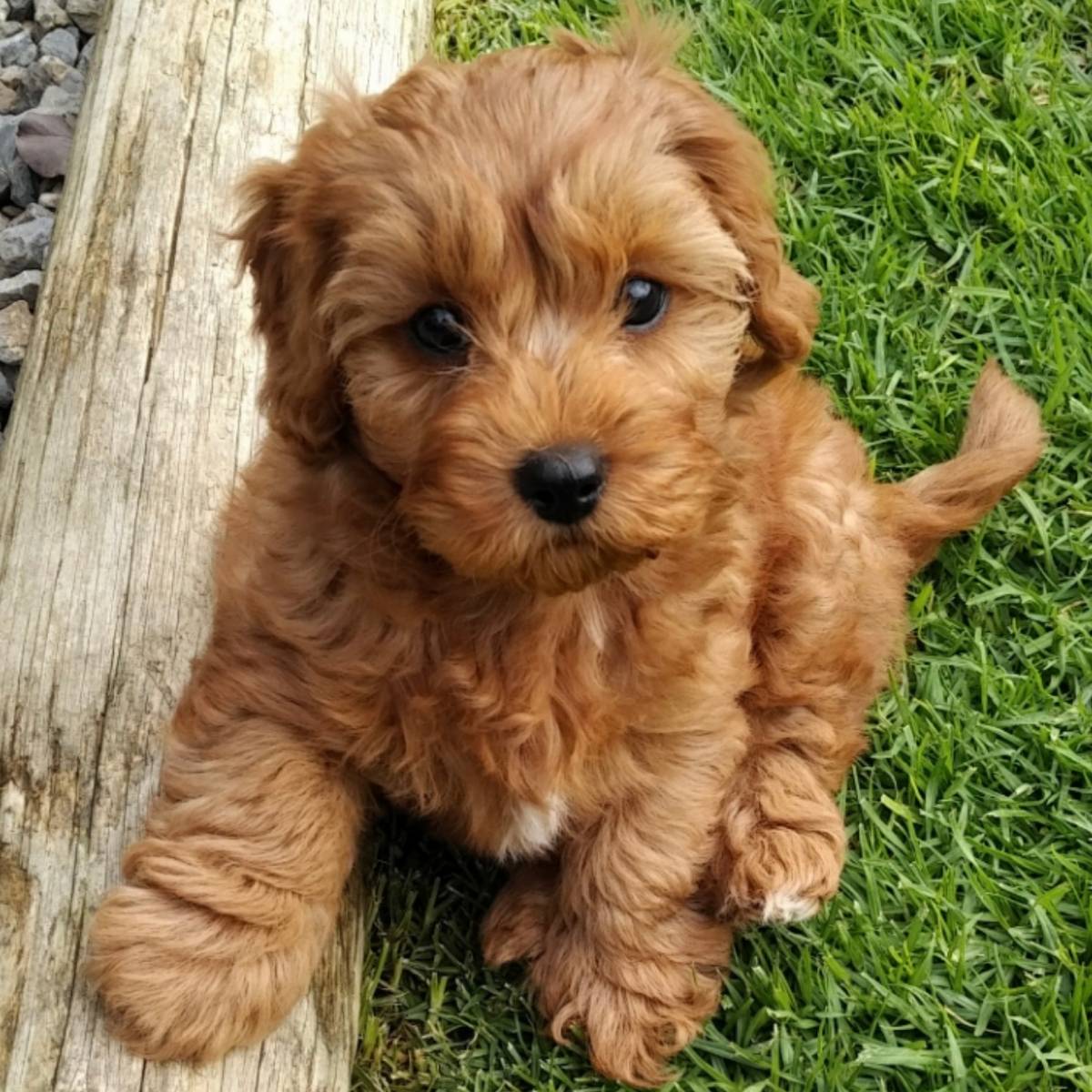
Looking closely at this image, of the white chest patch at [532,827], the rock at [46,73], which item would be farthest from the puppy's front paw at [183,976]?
the rock at [46,73]

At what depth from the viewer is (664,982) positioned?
10.2ft

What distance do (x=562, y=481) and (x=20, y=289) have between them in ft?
9.19

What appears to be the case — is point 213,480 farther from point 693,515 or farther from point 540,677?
point 693,515

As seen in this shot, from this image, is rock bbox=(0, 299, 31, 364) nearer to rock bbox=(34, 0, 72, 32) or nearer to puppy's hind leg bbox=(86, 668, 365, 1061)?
rock bbox=(34, 0, 72, 32)

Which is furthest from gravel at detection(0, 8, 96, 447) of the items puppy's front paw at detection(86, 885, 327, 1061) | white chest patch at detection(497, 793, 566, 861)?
white chest patch at detection(497, 793, 566, 861)

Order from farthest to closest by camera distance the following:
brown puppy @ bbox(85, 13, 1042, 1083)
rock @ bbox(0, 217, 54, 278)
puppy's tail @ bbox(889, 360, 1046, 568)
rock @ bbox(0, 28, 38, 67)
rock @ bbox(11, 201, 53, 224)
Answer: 1. rock @ bbox(0, 28, 38, 67)
2. rock @ bbox(11, 201, 53, 224)
3. rock @ bbox(0, 217, 54, 278)
4. puppy's tail @ bbox(889, 360, 1046, 568)
5. brown puppy @ bbox(85, 13, 1042, 1083)

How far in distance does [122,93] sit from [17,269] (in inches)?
34.6

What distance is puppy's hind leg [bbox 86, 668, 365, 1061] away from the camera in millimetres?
2703

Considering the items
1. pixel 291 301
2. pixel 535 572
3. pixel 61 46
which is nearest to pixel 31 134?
pixel 61 46

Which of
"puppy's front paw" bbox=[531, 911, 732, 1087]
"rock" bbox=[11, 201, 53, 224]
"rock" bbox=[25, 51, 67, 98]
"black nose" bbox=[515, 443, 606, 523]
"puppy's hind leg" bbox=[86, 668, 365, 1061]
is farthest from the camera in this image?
Result: "rock" bbox=[25, 51, 67, 98]

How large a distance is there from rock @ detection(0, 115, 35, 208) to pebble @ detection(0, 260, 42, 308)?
1.57 feet

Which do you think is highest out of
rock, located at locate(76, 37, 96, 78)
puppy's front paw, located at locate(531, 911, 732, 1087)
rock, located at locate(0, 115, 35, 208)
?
rock, located at locate(76, 37, 96, 78)

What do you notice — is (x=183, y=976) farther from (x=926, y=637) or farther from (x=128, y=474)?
(x=926, y=637)

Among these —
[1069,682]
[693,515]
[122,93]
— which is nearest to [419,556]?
[693,515]
